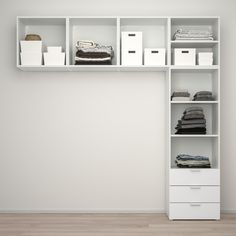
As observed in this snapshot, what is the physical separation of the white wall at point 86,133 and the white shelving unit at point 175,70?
17cm

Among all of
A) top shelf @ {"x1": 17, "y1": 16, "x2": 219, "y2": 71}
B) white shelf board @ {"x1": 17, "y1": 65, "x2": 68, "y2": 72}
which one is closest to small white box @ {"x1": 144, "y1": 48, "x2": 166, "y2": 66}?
top shelf @ {"x1": 17, "y1": 16, "x2": 219, "y2": 71}

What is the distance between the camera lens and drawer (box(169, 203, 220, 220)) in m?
4.57

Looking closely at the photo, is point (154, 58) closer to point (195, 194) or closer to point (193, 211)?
point (195, 194)

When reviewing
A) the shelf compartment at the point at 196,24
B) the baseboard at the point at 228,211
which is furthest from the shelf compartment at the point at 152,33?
the baseboard at the point at 228,211

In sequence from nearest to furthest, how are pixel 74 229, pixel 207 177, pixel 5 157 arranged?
1. pixel 74 229
2. pixel 207 177
3. pixel 5 157

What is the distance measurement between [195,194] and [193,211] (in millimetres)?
181

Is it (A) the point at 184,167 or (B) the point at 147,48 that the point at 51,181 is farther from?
(B) the point at 147,48

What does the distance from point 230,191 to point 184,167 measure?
2.37 ft

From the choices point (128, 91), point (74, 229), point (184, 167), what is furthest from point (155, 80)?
point (74, 229)

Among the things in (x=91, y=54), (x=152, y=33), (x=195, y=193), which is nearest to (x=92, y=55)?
(x=91, y=54)

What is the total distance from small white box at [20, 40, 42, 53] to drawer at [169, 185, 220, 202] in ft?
6.80

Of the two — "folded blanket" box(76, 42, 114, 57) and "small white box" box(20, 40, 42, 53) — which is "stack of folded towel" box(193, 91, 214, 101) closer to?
"folded blanket" box(76, 42, 114, 57)

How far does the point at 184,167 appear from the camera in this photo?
4.64 metres

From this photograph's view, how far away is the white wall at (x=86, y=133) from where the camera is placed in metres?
4.95
